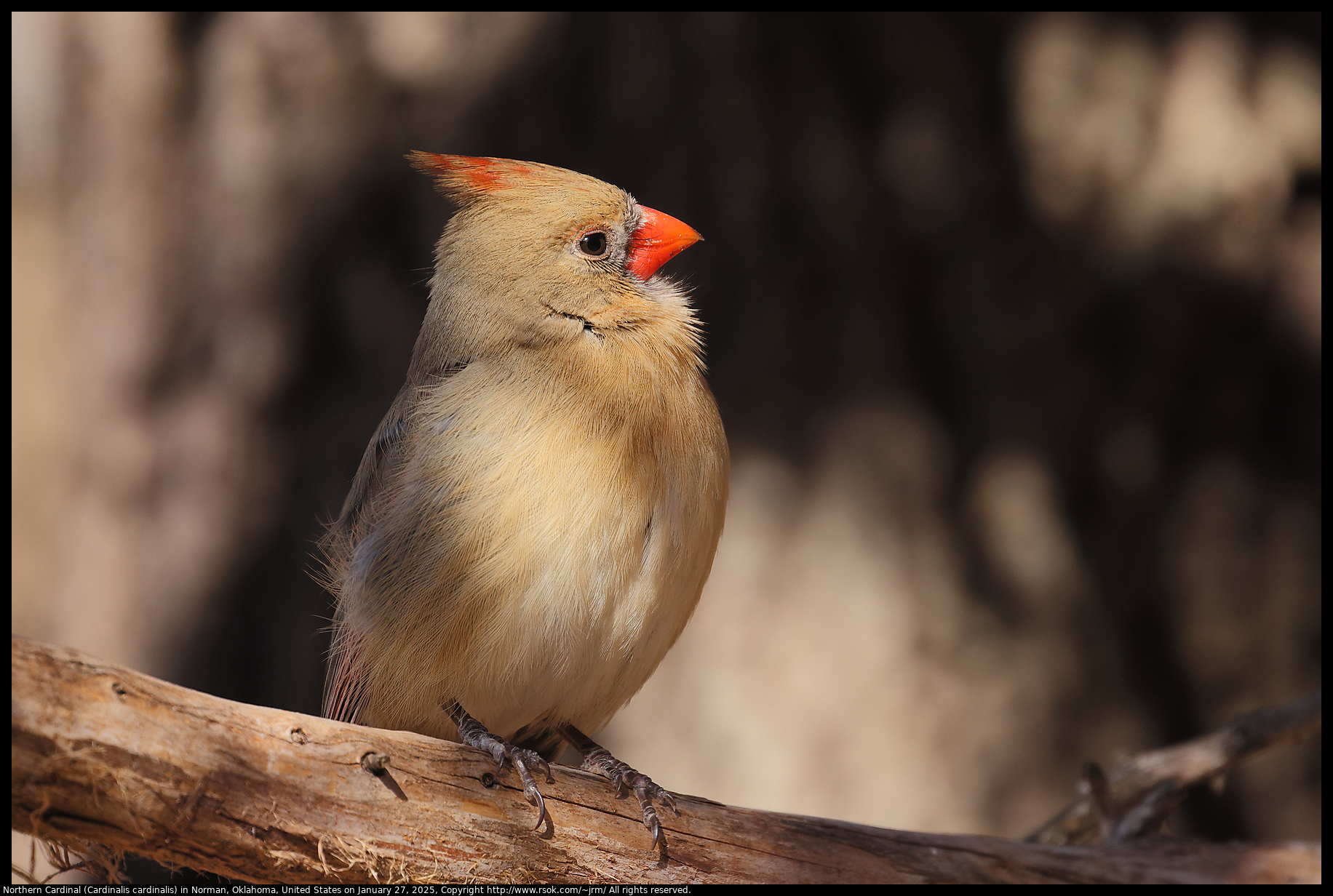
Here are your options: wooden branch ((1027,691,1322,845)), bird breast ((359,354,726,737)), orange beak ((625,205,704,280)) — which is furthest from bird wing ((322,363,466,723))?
wooden branch ((1027,691,1322,845))

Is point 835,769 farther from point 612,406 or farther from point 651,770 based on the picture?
point 612,406

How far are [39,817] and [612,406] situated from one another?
1.58 meters

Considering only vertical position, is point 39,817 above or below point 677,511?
below

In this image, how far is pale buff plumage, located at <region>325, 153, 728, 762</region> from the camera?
2678mm

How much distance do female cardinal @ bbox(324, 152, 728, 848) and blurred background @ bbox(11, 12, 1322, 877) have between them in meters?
1.59

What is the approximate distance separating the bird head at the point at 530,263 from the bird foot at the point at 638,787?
116cm

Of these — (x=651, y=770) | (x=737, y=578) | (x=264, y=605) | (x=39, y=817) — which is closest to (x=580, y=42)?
(x=737, y=578)

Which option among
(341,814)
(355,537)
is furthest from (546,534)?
(355,537)

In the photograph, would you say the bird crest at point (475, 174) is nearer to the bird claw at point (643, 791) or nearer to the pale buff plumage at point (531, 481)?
the pale buff plumage at point (531, 481)

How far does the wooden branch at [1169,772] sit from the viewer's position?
3539 mm

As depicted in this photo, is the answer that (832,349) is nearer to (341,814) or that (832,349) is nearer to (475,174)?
(475,174)

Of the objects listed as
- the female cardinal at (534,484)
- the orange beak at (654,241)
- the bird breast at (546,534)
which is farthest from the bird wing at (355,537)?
the orange beak at (654,241)

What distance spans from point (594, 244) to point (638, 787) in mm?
1511

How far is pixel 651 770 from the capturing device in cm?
477
